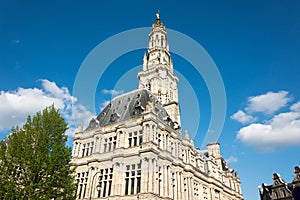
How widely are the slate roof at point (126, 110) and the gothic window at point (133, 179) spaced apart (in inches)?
308

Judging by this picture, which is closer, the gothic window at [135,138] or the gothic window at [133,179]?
the gothic window at [133,179]

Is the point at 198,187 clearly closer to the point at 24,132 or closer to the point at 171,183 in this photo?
the point at 171,183

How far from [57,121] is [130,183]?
1301cm

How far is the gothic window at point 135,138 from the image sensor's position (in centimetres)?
3242

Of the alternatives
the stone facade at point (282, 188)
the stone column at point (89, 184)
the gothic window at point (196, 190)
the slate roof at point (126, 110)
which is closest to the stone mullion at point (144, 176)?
the slate roof at point (126, 110)

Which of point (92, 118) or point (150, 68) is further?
point (150, 68)

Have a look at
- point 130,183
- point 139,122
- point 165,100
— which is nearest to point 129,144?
point 139,122

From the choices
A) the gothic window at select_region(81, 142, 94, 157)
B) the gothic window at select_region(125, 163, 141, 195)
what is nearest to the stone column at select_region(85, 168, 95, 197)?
the gothic window at select_region(81, 142, 94, 157)

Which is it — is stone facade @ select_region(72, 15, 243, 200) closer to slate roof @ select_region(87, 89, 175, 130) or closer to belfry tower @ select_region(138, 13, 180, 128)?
slate roof @ select_region(87, 89, 175, 130)

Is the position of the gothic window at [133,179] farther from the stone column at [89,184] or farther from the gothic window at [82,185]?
the gothic window at [82,185]

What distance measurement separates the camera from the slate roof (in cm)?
3610

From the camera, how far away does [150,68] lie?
6550 centimetres

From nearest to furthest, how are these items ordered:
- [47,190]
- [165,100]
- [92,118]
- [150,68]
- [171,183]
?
[47,190] < [171,183] < [92,118] < [165,100] < [150,68]

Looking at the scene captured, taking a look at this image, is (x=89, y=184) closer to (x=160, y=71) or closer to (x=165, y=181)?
(x=165, y=181)
